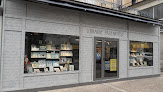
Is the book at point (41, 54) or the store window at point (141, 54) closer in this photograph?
the book at point (41, 54)

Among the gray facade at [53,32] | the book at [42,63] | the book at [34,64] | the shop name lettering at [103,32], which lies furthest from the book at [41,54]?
the shop name lettering at [103,32]

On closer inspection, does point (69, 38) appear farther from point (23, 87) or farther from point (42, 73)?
point (23, 87)

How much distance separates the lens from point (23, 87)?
5.35m

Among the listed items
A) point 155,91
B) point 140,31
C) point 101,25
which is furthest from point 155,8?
point 155,91

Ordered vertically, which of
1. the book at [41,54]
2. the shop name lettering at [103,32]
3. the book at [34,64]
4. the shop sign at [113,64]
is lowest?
the shop sign at [113,64]

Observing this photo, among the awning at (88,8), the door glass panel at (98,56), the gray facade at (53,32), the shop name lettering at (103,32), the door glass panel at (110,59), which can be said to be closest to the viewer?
the gray facade at (53,32)

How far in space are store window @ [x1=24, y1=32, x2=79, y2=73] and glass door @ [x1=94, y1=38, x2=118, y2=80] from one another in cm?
124

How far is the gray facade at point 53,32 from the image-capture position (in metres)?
5.19

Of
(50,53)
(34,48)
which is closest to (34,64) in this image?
(34,48)

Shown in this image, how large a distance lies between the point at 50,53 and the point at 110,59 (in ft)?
11.3

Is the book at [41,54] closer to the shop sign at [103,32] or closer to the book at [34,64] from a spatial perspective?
the book at [34,64]

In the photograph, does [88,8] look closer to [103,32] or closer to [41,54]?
[103,32]

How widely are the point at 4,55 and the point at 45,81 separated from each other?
1930 millimetres

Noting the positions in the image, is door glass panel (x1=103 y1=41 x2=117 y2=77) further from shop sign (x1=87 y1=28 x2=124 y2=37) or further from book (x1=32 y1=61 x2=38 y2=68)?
book (x1=32 y1=61 x2=38 y2=68)
